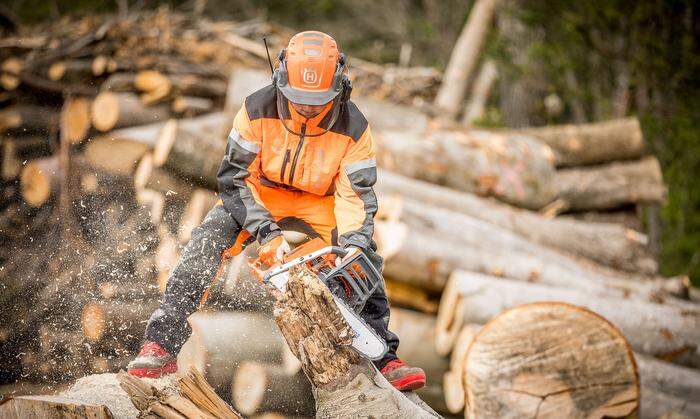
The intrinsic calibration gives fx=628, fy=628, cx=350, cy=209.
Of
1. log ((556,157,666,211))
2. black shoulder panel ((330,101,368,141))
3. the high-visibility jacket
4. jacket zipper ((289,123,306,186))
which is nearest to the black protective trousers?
the high-visibility jacket

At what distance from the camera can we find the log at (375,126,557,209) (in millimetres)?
5867

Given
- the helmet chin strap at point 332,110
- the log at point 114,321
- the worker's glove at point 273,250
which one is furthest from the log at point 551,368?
the log at point 114,321

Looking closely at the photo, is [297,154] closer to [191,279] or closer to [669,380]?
[191,279]

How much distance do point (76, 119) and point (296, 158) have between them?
11.3 ft

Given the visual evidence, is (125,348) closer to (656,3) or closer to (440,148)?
(440,148)

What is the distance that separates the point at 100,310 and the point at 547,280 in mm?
3151

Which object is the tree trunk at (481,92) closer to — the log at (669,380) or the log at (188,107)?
the log at (188,107)

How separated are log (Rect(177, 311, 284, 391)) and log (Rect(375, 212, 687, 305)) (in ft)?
3.61

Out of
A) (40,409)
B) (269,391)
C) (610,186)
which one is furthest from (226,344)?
(610,186)

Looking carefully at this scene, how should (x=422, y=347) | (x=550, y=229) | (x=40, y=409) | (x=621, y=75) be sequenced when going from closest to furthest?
(x=40, y=409) → (x=422, y=347) → (x=550, y=229) → (x=621, y=75)

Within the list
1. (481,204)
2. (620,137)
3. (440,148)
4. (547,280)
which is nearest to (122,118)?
(440,148)

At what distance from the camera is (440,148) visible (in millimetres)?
6012

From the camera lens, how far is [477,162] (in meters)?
6.09

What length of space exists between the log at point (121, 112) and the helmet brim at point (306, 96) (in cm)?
351
